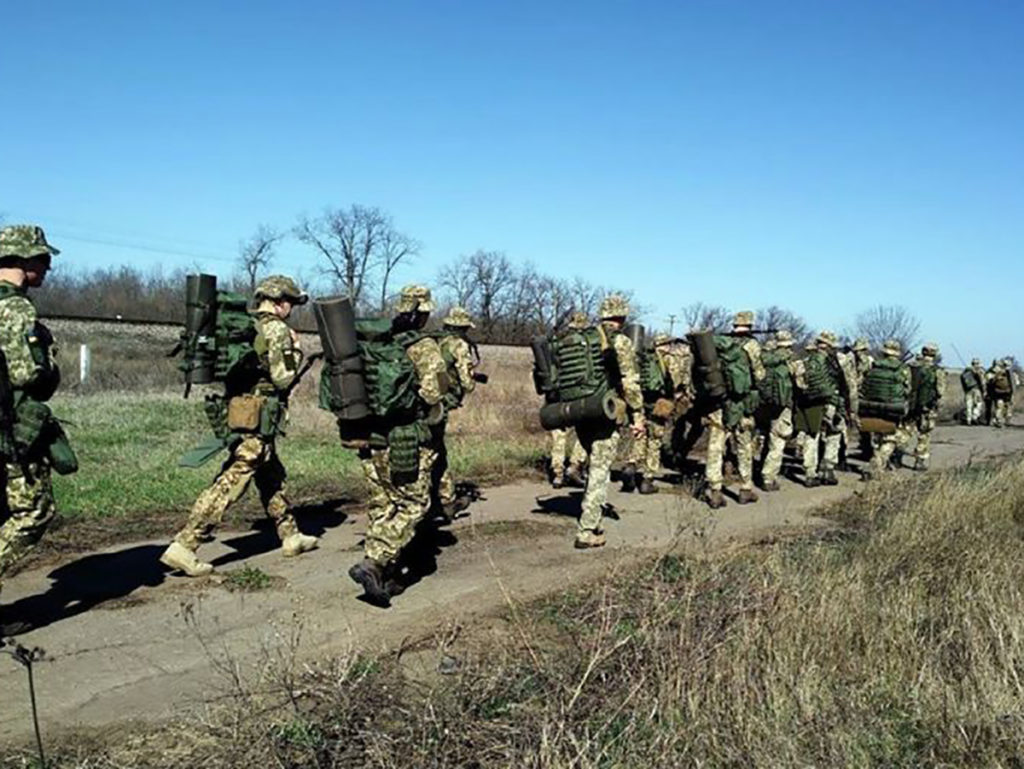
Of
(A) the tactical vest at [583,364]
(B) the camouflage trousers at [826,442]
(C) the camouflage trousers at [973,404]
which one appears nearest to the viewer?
(A) the tactical vest at [583,364]

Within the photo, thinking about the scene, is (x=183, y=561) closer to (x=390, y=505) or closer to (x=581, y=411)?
(x=390, y=505)

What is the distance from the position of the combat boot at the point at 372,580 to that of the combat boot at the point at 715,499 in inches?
217

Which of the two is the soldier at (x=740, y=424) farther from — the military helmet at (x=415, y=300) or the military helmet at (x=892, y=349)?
the military helmet at (x=415, y=300)

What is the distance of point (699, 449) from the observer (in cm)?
1630

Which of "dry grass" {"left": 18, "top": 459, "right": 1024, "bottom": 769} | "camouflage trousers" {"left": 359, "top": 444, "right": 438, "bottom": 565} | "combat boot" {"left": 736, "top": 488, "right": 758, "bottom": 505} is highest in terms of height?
"camouflage trousers" {"left": 359, "top": 444, "right": 438, "bottom": 565}

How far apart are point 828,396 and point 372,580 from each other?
27.2 feet

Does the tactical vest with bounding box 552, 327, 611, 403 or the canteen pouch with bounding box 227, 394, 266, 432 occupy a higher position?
the tactical vest with bounding box 552, 327, 611, 403

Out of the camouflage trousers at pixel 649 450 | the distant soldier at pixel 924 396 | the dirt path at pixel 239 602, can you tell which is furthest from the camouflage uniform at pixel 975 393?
the dirt path at pixel 239 602

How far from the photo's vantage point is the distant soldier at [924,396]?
14375 millimetres

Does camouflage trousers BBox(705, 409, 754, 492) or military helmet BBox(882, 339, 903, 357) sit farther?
military helmet BBox(882, 339, 903, 357)

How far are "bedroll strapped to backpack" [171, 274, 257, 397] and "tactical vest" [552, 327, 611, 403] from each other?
2.75 metres

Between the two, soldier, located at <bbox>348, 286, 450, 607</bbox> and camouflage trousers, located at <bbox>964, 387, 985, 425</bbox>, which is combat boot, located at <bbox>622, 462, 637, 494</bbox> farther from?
camouflage trousers, located at <bbox>964, 387, 985, 425</bbox>

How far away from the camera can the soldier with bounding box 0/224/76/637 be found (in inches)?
211

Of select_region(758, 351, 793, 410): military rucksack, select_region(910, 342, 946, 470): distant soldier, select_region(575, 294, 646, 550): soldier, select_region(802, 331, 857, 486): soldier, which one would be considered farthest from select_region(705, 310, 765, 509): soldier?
select_region(910, 342, 946, 470): distant soldier
